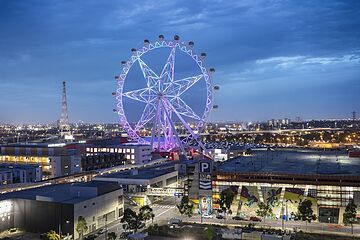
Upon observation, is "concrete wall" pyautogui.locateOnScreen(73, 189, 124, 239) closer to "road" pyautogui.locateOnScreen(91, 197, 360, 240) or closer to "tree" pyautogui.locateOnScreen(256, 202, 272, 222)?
"road" pyautogui.locateOnScreen(91, 197, 360, 240)

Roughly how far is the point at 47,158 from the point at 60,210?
29.0 metres

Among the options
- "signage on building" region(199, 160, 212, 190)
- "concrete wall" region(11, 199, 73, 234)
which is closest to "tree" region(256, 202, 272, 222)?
"signage on building" region(199, 160, 212, 190)

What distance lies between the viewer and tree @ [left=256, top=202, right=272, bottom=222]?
111ft

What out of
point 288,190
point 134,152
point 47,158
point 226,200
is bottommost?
point 226,200

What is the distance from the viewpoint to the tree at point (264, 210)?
33.7 metres

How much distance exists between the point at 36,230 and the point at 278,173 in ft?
69.2

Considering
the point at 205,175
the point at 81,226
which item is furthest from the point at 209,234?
the point at 205,175

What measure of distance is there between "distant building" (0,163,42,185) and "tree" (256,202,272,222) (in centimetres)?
2819

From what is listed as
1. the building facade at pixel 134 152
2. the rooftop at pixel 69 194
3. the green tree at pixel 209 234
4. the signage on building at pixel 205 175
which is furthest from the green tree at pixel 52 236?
the building facade at pixel 134 152

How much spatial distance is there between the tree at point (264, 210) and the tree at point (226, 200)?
2475 mm

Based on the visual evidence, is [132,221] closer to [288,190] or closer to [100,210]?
[100,210]

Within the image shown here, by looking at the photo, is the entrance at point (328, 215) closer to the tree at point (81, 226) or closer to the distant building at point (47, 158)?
the tree at point (81, 226)

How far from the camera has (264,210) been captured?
3403cm

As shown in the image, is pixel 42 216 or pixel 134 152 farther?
pixel 134 152
